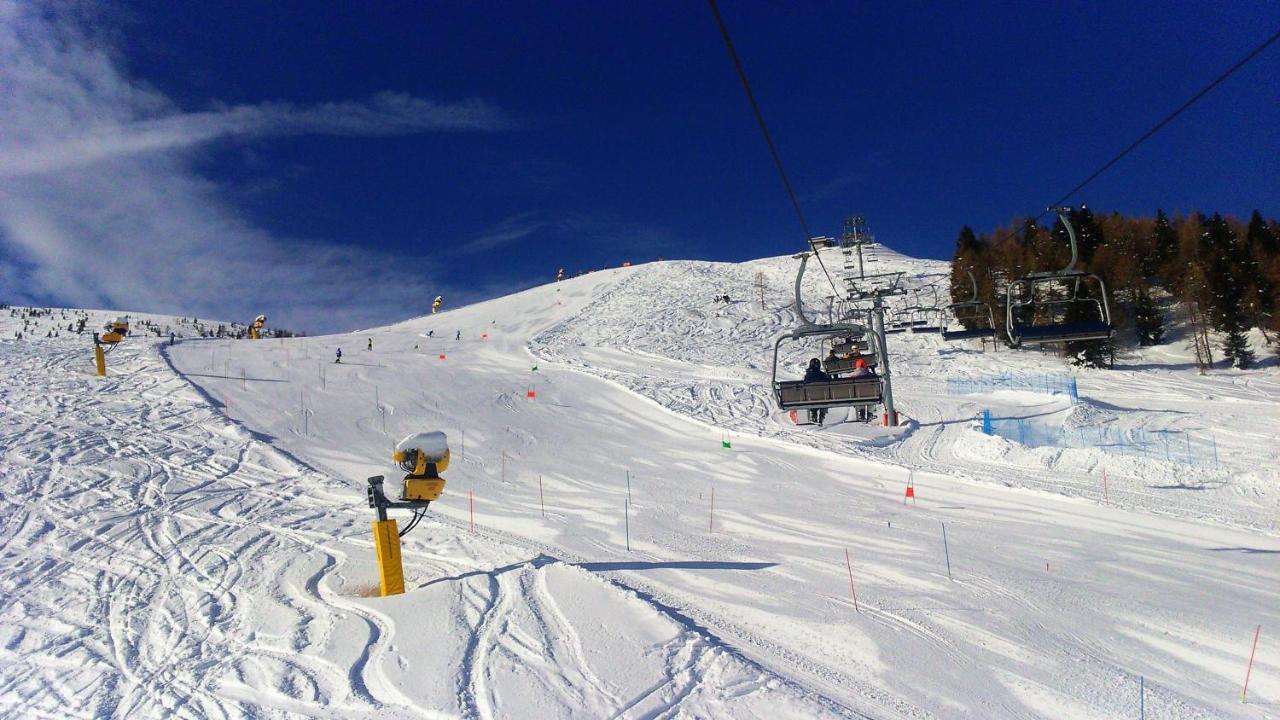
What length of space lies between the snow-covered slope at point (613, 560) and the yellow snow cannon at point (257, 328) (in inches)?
748

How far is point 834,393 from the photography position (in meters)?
13.4

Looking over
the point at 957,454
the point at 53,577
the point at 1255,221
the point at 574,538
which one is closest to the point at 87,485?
the point at 53,577

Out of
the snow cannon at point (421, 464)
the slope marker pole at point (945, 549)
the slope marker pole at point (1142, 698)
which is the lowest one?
the slope marker pole at point (945, 549)

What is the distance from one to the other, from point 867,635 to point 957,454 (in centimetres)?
1661

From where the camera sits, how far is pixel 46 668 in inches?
271

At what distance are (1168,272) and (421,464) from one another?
54.0m

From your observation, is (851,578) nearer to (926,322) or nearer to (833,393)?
(833,393)

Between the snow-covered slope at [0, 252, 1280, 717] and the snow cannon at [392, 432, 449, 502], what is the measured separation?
120 cm

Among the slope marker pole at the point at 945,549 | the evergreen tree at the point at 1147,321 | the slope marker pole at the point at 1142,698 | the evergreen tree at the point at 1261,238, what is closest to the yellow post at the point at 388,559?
the slope marker pole at the point at 945,549

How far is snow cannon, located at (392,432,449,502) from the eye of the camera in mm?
9266

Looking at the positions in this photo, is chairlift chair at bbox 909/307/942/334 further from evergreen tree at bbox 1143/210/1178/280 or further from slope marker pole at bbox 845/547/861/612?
evergreen tree at bbox 1143/210/1178/280

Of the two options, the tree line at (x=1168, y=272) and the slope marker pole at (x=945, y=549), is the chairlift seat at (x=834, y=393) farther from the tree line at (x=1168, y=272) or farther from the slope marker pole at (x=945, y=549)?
the tree line at (x=1168, y=272)

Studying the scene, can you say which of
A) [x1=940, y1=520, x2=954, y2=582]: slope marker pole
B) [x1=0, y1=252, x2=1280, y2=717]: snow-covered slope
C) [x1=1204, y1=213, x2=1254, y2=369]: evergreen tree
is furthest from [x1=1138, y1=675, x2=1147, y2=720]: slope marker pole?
[x1=1204, y1=213, x2=1254, y2=369]: evergreen tree

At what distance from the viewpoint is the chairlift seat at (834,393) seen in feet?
43.9
